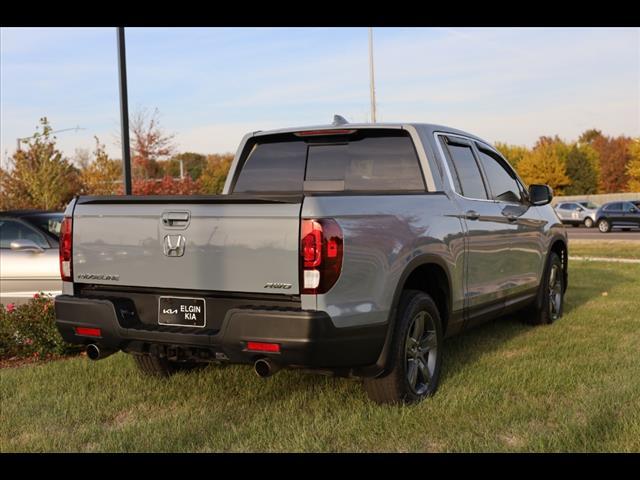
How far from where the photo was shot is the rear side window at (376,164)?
562 centimetres

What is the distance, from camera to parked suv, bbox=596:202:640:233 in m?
33.4

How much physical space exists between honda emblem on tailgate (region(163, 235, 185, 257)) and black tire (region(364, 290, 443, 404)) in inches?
58.0

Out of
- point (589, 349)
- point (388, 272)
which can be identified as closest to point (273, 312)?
point (388, 272)

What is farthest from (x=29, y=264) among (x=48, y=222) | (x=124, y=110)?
(x=124, y=110)

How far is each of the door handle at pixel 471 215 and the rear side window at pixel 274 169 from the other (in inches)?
53.7

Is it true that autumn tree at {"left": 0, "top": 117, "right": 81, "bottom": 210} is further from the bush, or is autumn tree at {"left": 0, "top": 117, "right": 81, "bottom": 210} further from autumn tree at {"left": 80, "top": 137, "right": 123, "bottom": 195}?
the bush

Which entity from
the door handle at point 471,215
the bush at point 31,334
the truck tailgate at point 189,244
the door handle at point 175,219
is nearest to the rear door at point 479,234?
the door handle at point 471,215

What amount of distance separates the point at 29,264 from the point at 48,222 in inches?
23.9

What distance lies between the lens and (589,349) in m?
6.56

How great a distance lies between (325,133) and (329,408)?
7.15ft

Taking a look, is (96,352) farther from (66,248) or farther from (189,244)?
(189,244)

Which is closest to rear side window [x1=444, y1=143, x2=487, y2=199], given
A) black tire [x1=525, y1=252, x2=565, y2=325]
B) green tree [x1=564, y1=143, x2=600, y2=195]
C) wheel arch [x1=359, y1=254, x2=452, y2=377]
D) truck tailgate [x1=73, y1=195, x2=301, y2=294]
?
wheel arch [x1=359, y1=254, x2=452, y2=377]

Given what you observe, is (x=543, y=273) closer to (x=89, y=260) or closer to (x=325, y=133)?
(x=325, y=133)

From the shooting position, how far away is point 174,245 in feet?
14.8
